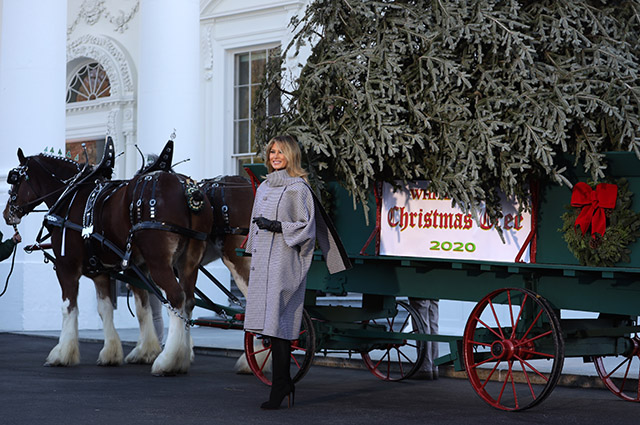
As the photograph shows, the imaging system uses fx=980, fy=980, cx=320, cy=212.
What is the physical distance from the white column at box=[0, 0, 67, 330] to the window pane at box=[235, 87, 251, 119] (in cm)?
438

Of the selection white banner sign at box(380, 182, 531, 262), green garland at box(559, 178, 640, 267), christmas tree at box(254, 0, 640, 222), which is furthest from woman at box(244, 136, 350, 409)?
green garland at box(559, 178, 640, 267)

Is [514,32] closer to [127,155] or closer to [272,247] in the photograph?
[272,247]

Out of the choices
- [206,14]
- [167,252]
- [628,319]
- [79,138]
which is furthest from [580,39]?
[79,138]

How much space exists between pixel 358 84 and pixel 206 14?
1204 centimetres

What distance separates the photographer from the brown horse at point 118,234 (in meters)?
8.19

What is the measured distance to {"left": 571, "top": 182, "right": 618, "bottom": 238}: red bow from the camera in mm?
5730

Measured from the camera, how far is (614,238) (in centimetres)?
573

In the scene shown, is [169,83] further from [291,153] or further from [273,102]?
[291,153]

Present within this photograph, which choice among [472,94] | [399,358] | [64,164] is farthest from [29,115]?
[472,94]

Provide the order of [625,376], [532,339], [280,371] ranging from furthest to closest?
[625,376], [280,371], [532,339]

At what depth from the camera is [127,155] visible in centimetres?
1847

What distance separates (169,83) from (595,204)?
9631 millimetres

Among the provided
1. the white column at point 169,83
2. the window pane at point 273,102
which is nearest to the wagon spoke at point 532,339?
the window pane at point 273,102

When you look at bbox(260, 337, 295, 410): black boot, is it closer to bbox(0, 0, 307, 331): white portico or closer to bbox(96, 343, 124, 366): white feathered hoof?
bbox(96, 343, 124, 366): white feathered hoof
